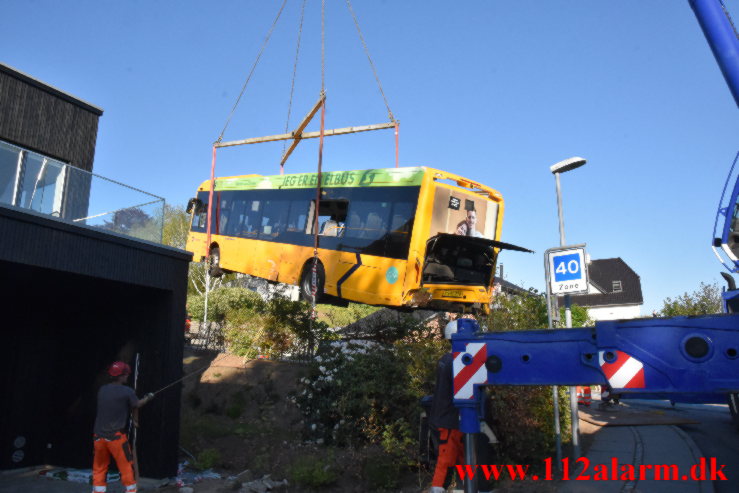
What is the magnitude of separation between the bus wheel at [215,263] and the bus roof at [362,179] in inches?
99.9

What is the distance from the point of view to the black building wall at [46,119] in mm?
14047

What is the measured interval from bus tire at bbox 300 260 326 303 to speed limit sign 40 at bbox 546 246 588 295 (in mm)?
6485

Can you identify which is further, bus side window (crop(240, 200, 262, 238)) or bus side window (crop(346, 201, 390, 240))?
bus side window (crop(240, 200, 262, 238))

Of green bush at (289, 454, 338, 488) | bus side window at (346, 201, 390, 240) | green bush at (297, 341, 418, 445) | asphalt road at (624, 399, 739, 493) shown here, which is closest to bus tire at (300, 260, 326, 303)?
bus side window at (346, 201, 390, 240)

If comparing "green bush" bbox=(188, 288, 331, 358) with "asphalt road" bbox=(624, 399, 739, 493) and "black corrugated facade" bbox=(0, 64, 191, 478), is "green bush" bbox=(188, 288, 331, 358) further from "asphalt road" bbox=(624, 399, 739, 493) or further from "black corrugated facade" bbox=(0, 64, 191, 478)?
"asphalt road" bbox=(624, 399, 739, 493)

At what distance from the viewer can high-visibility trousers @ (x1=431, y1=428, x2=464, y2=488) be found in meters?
5.98

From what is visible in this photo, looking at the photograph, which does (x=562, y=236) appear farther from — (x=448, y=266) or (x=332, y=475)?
(x=332, y=475)

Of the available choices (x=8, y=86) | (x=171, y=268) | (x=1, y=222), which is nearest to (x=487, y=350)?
(x=1, y=222)

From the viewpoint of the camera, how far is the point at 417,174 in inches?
494

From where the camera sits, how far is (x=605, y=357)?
12.4 ft

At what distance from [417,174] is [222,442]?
266 inches

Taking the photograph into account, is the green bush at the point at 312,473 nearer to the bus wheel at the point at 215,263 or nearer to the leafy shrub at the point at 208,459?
the leafy shrub at the point at 208,459

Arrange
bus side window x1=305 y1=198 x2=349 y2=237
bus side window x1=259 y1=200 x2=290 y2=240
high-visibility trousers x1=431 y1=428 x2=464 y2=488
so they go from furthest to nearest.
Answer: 1. bus side window x1=259 y1=200 x2=290 y2=240
2. bus side window x1=305 y1=198 x2=349 y2=237
3. high-visibility trousers x1=431 y1=428 x2=464 y2=488

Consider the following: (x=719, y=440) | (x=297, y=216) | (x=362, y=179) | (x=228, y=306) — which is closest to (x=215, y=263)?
(x=228, y=306)
